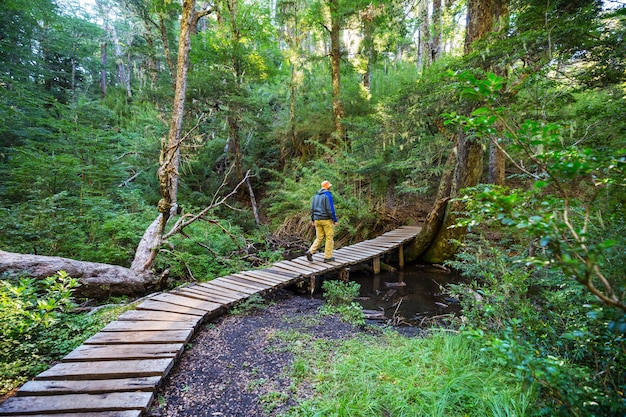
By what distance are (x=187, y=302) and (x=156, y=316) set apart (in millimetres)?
635

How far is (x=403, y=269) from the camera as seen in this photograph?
966cm

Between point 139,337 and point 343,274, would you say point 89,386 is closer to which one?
point 139,337

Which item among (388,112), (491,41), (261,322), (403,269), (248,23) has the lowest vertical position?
(403,269)

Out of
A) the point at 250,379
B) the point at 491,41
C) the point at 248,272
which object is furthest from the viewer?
the point at 248,272

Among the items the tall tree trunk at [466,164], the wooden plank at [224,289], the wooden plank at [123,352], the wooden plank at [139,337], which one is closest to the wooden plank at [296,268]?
the wooden plank at [224,289]

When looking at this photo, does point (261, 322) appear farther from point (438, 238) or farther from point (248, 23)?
point (248, 23)

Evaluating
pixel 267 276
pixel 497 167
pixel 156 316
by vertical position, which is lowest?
pixel 267 276

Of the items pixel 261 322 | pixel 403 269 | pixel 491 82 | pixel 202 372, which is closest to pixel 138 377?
pixel 202 372

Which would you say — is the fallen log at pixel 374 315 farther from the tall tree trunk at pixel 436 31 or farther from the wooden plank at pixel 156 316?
the tall tree trunk at pixel 436 31

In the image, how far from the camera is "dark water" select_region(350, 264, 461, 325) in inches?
241

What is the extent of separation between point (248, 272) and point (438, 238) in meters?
6.14

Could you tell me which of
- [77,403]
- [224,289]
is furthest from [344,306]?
[77,403]

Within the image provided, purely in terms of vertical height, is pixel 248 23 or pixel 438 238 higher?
pixel 248 23

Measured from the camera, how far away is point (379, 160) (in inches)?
411
